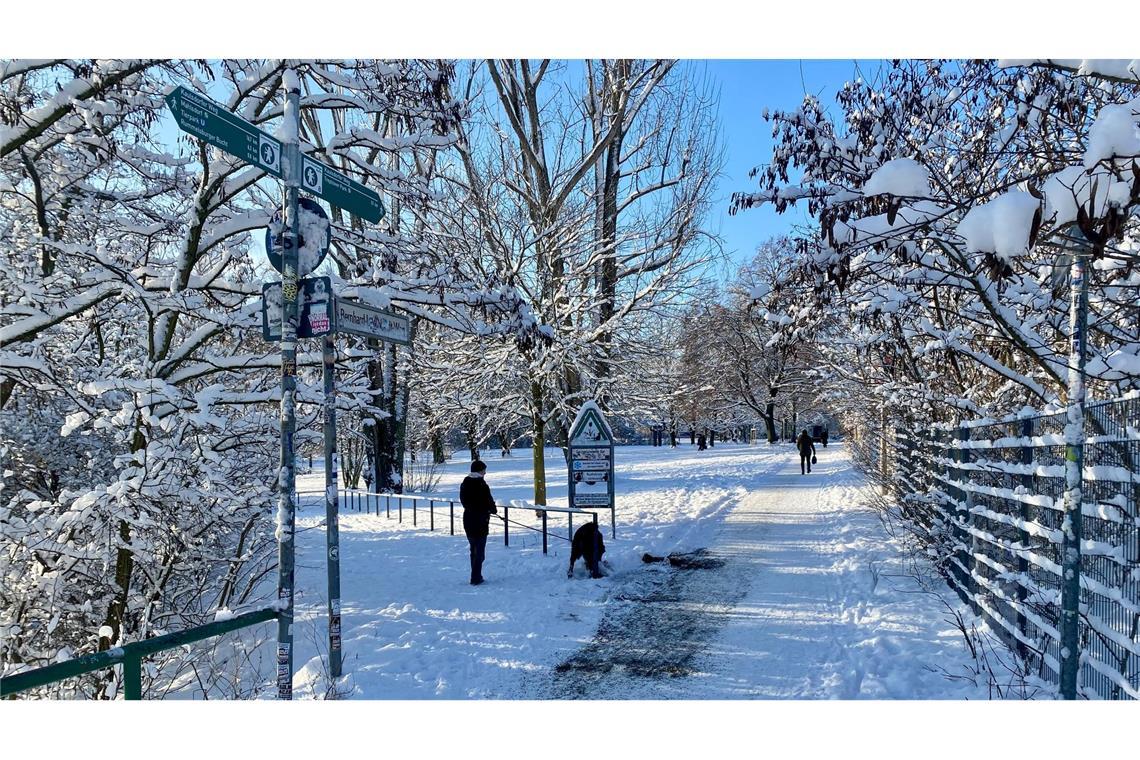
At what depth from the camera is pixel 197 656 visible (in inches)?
219

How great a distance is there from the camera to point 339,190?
4465 millimetres

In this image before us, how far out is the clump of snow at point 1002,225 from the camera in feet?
8.00

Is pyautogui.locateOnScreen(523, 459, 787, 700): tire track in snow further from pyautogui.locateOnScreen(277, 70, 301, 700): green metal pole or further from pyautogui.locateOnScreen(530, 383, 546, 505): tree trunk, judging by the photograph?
pyautogui.locateOnScreen(530, 383, 546, 505): tree trunk

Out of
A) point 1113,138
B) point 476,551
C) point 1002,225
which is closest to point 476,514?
point 476,551

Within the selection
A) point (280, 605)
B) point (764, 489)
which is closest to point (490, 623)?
point (280, 605)

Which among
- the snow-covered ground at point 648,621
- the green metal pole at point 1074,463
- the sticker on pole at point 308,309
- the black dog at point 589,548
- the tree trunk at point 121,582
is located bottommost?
the snow-covered ground at point 648,621

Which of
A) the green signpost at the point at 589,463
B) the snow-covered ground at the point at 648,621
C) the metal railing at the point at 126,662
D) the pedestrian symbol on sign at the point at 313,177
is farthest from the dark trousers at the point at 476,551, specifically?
the pedestrian symbol on sign at the point at 313,177

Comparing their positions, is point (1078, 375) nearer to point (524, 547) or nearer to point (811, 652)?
point (811, 652)

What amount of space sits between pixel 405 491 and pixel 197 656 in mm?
15732

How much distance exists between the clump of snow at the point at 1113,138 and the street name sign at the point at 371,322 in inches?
146

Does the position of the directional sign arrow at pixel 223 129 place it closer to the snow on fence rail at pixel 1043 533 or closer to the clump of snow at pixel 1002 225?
the clump of snow at pixel 1002 225

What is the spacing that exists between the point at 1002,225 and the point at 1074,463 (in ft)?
5.42

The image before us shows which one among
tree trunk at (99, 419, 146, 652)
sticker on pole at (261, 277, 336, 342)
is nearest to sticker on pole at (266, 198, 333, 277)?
sticker on pole at (261, 277, 336, 342)

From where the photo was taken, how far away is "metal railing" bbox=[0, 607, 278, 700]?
2.79 meters
